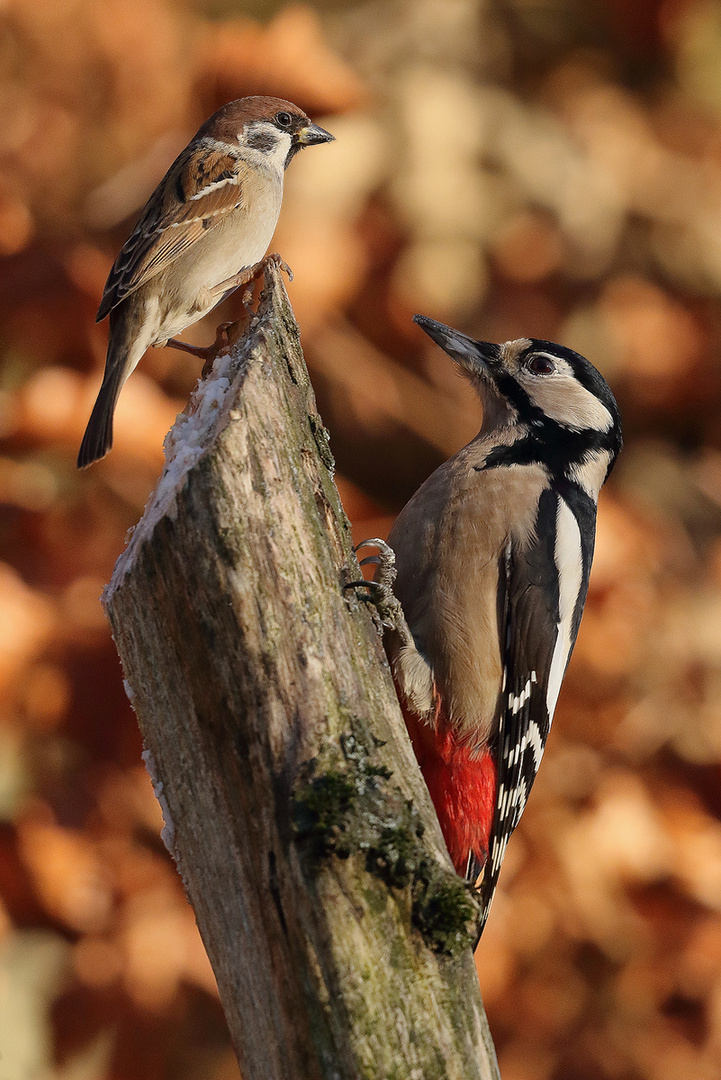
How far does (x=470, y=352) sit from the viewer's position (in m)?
2.38

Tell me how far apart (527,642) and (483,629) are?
0.12m

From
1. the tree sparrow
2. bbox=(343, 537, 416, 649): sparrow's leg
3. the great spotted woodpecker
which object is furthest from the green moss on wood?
the tree sparrow

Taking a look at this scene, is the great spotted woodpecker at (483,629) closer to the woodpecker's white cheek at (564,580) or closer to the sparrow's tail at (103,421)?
the woodpecker's white cheek at (564,580)

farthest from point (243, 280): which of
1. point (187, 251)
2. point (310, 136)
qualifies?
point (310, 136)

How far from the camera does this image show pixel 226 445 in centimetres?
127

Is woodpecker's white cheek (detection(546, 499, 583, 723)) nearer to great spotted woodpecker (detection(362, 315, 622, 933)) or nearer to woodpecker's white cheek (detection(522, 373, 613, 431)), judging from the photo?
great spotted woodpecker (detection(362, 315, 622, 933))

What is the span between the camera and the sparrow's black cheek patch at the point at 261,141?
2.20 metres

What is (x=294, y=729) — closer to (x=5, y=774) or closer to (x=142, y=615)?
(x=142, y=615)

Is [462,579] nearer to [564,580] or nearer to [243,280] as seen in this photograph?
[564,580]

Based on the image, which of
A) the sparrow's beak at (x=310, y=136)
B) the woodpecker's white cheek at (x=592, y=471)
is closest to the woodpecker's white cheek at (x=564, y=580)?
the woodpecker's white cheek at (x=592, y=471)

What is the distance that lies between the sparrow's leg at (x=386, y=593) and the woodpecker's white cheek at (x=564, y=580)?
0.39m

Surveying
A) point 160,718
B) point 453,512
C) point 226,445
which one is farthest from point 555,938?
point 226,445

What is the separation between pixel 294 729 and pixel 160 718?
24cm

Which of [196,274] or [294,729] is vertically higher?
[196,274]
